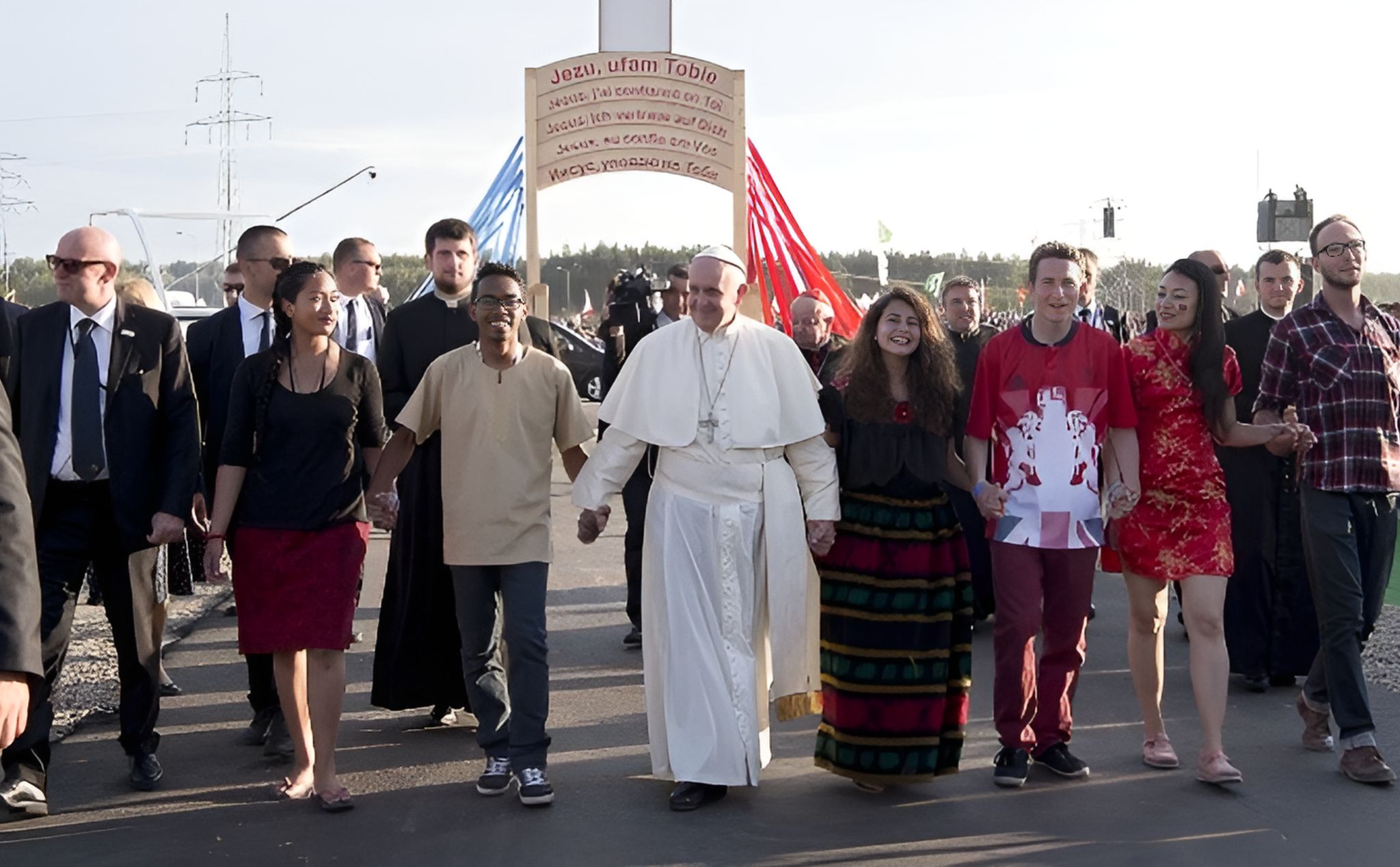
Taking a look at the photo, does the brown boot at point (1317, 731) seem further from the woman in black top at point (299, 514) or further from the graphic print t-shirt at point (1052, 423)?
the woman in black top at point (299, 514)

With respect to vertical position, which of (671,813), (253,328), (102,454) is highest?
(253,328)

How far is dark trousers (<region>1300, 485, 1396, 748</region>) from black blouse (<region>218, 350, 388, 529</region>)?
12.2 feet

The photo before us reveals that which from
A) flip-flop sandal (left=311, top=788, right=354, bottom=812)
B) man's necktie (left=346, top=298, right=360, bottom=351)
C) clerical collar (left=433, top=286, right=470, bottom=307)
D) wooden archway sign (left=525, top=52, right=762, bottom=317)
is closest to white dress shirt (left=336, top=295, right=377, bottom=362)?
man's necktie (left=346, top=298, right=360, bottom=351)

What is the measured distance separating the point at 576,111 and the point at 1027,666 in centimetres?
777

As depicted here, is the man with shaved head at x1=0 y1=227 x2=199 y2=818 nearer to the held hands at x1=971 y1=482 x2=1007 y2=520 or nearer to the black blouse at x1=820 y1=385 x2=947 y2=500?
the black blouse at x1=820 y1=385 x2=947 y2=500

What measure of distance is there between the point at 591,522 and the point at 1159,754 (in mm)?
2425

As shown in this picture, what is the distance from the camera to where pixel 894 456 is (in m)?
6.22

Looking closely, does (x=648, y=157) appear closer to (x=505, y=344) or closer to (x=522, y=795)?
(x=505, y=344)

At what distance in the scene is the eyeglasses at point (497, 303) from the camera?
247 inches

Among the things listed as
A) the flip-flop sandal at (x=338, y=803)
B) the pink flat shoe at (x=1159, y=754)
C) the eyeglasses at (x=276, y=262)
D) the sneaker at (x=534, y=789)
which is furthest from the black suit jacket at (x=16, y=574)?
the pink flat shoe at (x=1159, y=754)

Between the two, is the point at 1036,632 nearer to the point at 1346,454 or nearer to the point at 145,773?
the point at 1346,454

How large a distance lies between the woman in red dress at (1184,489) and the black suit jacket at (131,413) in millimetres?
3728

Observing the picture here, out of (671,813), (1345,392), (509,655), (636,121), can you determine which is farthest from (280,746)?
(636,121)

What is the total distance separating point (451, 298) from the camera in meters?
7.25
